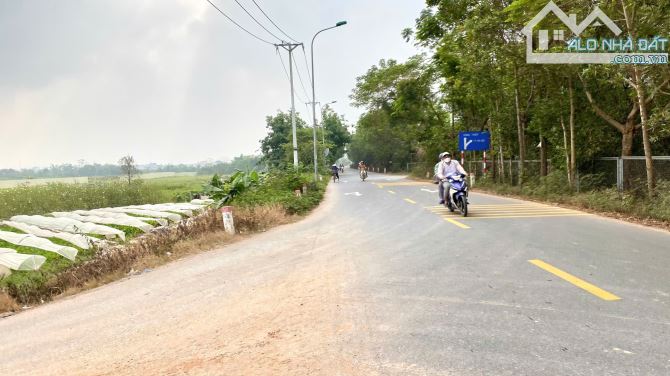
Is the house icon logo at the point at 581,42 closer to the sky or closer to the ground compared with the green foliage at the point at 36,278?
closer to the sky

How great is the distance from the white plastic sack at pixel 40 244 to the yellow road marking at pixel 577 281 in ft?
30.5

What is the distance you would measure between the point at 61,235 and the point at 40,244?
1.24 metres

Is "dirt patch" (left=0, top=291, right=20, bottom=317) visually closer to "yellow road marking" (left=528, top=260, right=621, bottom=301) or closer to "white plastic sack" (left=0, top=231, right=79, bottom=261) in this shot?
"white plastic sack" (left=0, top=231, right=79, bottom=261)

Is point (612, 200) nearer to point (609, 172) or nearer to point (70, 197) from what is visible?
point (609, 172)

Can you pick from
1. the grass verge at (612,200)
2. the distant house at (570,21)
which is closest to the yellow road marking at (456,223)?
the grass verge at (612,200)

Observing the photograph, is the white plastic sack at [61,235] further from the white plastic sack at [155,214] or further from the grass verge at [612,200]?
the grass verge at [612,200]

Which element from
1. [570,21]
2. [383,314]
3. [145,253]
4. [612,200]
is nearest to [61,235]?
[145,253]

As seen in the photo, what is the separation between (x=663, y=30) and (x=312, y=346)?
11.4 metres

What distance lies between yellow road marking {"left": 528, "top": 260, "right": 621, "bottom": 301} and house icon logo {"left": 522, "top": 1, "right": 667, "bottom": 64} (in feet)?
25.8

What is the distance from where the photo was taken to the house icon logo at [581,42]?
11.1m

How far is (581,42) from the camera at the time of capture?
41.3 ft

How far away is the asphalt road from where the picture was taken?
3162 mm

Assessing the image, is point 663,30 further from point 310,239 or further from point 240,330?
point 240,330

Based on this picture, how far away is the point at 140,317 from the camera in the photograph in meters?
4.85
